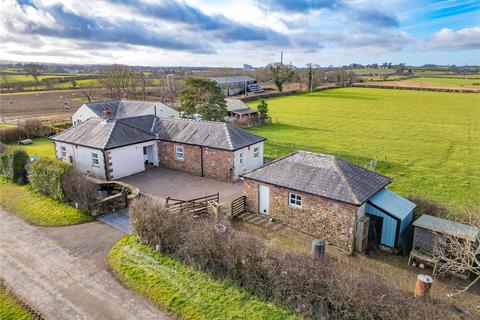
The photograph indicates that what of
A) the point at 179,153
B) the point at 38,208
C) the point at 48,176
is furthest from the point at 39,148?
the point at 38,208

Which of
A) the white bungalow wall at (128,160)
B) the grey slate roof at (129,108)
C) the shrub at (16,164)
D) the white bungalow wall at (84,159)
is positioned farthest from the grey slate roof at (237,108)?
the shrub at (16,164)

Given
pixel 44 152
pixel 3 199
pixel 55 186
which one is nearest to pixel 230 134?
A: pixel 55 186

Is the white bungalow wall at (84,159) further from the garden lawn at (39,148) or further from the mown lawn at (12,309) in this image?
the mown lawn at (12,309)

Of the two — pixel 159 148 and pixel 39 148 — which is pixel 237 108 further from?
pixel 39 148

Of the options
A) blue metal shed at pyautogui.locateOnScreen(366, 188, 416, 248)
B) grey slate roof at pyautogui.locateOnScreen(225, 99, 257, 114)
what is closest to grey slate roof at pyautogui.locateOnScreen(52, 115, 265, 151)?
blue metal shed at pyautogui.locateOnScreen(366, 188, 416, 248)

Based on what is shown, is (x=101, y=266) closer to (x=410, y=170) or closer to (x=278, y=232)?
(x=278, y=232)

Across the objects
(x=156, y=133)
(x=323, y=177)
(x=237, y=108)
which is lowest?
(x=323, y=177)

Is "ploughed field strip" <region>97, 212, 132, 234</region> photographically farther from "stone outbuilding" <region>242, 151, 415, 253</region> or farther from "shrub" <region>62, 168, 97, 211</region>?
"stone outbuilding" <region>242, 151, 415, 253</region>
